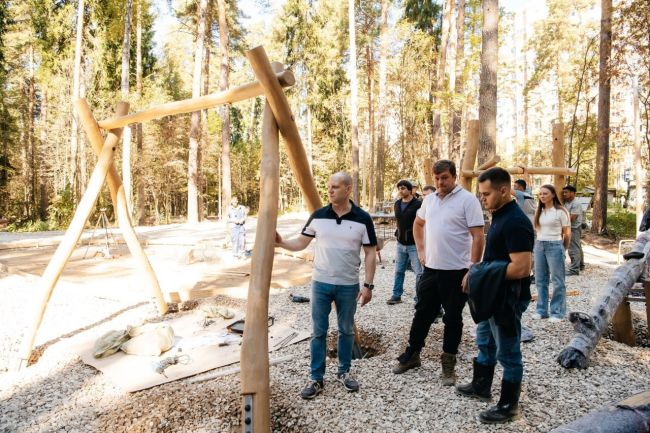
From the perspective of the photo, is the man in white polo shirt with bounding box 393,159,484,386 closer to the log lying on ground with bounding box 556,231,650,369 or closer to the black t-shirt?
the black t-shirt

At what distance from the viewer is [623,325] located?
4.47 metres

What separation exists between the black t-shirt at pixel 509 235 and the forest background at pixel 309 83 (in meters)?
11.8

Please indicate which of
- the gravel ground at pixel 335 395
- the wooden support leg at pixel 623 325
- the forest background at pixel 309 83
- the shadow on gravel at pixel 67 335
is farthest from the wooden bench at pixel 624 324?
the forest background at pixel 309 83

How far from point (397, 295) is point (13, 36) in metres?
27.7

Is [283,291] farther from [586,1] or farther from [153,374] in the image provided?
[586,1]

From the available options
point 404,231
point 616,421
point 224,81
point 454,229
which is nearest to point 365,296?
point 454,229

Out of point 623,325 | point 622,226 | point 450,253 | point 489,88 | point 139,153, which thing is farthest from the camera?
point 139,153

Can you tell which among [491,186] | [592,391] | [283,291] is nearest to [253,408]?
[491,186]

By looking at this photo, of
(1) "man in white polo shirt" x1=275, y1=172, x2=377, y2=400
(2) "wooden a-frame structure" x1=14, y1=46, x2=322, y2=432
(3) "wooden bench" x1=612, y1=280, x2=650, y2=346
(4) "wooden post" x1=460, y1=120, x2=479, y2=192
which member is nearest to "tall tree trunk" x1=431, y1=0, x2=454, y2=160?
(4) "wooden post" x1=460, y1=120, x2=479, y2=192

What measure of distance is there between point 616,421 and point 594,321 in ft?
6.72

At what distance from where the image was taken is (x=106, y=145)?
4.48 m

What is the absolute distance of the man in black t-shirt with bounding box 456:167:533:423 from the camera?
2.51 meters

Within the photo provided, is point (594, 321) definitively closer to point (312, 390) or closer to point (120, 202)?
point (312, 390)

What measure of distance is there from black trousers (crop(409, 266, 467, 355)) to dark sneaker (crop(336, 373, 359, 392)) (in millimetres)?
714
